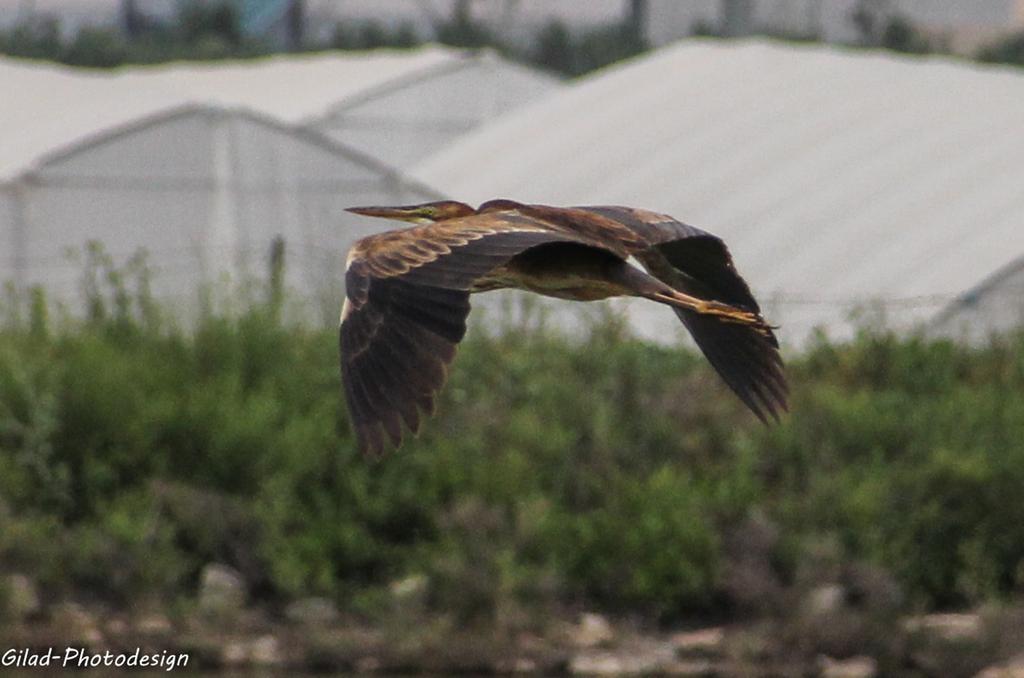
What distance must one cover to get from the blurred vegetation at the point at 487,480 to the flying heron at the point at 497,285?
233 inches

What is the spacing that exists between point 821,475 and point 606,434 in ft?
4.28

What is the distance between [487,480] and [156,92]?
10667 mm

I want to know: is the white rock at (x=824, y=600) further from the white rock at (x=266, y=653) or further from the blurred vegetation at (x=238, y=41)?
the blurred vegetation at (x=238, y=41)

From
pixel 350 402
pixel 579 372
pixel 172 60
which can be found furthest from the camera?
pixel 172 60

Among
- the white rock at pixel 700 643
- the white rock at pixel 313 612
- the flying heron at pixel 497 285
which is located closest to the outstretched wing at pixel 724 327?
the flying heron at pixel 497 285

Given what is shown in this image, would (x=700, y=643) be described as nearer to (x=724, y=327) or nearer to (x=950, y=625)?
(x=950, y=625)

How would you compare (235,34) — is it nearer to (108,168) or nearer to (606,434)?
(108,168)

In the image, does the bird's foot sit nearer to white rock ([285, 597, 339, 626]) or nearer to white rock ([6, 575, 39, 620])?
white rock ([285, 597, 339, 626])

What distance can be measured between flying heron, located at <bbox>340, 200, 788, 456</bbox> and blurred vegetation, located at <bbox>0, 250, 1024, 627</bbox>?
5923 millimetres

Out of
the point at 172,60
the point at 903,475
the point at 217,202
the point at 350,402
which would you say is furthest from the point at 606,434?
the point at 172,60

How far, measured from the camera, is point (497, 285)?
5.73m

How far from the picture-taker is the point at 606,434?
43.7 ft

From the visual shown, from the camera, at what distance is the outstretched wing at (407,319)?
16.7 feet

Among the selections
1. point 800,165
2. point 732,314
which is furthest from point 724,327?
point 800,165
